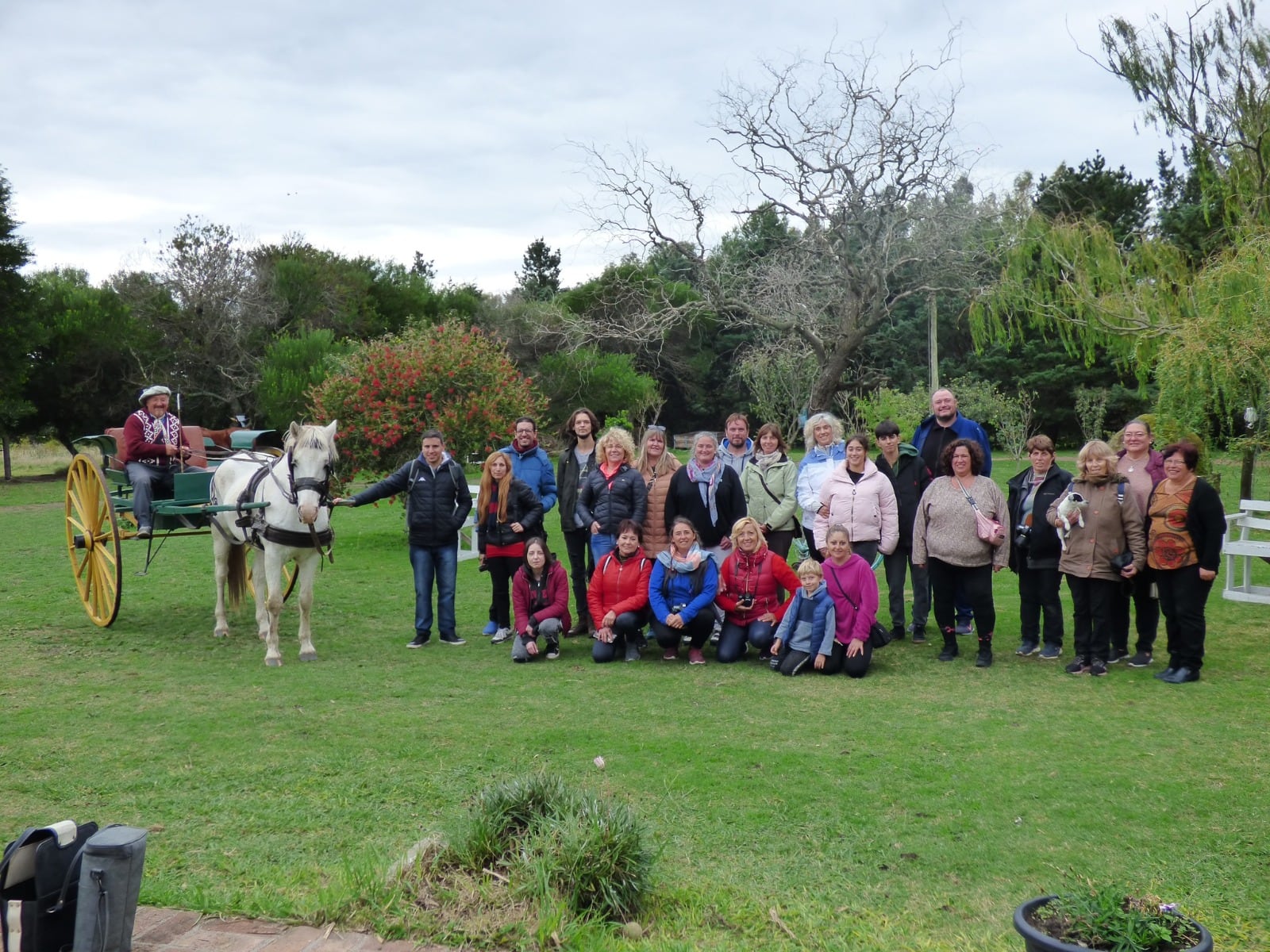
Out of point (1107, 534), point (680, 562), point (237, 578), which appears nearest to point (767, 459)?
point (680, 562)

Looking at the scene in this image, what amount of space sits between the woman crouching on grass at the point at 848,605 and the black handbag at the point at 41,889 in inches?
195

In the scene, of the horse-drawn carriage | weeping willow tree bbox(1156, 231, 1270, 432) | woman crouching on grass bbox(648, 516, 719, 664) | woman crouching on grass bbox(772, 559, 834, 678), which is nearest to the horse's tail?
the horse-drawn carriage

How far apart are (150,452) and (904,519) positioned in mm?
6192

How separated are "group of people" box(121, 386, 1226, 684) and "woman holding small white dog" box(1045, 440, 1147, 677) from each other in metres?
0.01

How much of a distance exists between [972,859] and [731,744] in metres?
1.68

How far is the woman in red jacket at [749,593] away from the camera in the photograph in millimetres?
7559

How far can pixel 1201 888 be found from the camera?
12.2 ft

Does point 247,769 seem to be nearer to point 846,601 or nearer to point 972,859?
point 972,859

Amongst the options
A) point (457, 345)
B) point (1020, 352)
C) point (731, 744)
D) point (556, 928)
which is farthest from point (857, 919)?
point (1020, 352)

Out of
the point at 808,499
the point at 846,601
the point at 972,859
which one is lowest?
the point at 972,859

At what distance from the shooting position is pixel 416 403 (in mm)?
14242

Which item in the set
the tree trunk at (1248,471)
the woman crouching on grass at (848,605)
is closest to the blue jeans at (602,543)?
the woman crouching on grass at (848,605)

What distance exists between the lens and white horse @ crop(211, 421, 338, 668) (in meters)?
7.41

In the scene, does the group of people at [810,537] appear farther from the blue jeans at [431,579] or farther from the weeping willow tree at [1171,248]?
the weeping willow tree at [1171,248]
